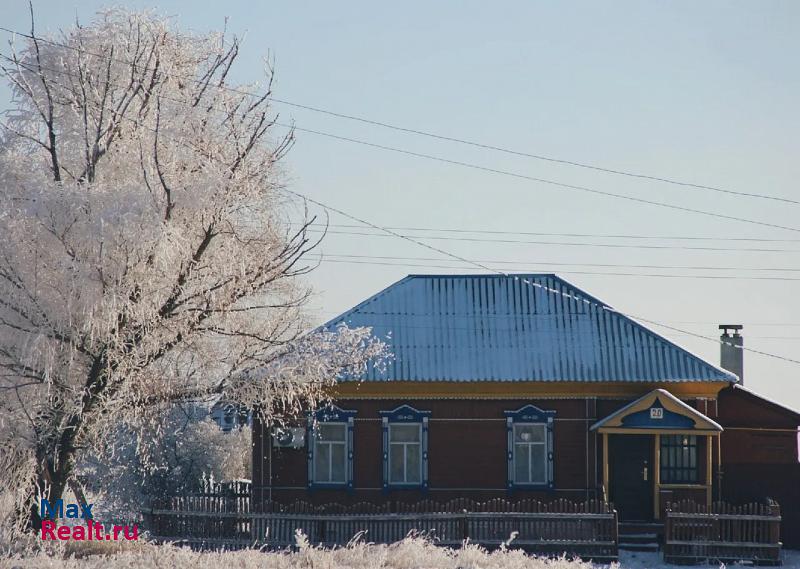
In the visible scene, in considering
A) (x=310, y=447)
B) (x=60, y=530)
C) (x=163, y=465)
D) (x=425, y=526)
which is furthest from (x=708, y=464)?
(x=60, y=530)

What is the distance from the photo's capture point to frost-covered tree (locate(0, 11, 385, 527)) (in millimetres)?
17781

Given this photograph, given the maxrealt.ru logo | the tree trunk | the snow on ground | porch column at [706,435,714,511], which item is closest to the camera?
the snow on ground

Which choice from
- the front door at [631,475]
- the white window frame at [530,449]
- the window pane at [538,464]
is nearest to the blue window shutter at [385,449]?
the white window frame at [530,449]

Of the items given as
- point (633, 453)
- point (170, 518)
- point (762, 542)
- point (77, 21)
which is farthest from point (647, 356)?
point (77, 21)

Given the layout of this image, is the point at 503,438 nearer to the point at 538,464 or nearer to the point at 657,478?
the point at 538,464

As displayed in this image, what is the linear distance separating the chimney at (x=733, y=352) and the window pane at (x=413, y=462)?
1043 cm

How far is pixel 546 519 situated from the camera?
2430 centimetres

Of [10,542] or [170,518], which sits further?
[170,518]

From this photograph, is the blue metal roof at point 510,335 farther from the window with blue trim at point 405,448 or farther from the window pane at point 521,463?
the window pane at point 521,463

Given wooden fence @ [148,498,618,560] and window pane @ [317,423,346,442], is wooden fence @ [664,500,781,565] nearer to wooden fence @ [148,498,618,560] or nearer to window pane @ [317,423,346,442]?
wooden fence @ [148,498,618,560]

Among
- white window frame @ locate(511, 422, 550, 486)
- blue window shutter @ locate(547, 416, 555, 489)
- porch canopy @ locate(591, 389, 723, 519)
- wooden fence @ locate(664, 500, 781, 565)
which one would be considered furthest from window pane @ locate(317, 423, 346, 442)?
wooden fence @ locate(664, 500, 781, 565)

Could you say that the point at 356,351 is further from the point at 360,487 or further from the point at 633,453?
the point at 633,453

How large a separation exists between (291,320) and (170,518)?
6495mm

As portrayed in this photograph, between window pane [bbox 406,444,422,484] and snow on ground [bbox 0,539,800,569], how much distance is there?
8201 mm
